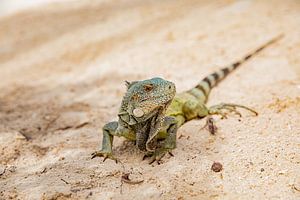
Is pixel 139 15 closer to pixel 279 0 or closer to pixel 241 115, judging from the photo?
pixel 279 0

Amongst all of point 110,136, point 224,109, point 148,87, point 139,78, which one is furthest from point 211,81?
point 148,87

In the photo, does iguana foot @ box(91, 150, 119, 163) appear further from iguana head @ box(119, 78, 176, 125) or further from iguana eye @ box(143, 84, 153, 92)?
iguana eye @ box(143, 84, 153, 92)

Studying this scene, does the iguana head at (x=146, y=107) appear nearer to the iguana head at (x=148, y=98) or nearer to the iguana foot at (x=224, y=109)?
the iguana head at (x=148, y=98)

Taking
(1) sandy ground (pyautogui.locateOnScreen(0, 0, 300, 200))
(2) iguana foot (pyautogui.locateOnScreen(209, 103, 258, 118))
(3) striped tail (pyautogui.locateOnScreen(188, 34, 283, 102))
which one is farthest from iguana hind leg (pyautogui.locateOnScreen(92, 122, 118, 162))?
(3) striped tail (pyautogui.locateOnScreen(188, 34, 283, 102))

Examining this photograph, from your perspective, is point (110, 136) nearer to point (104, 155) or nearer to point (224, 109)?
point (104, 155)

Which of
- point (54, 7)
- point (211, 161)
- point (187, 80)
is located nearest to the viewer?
point (211, 161)

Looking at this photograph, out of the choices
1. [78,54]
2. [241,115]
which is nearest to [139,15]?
[78,54]
